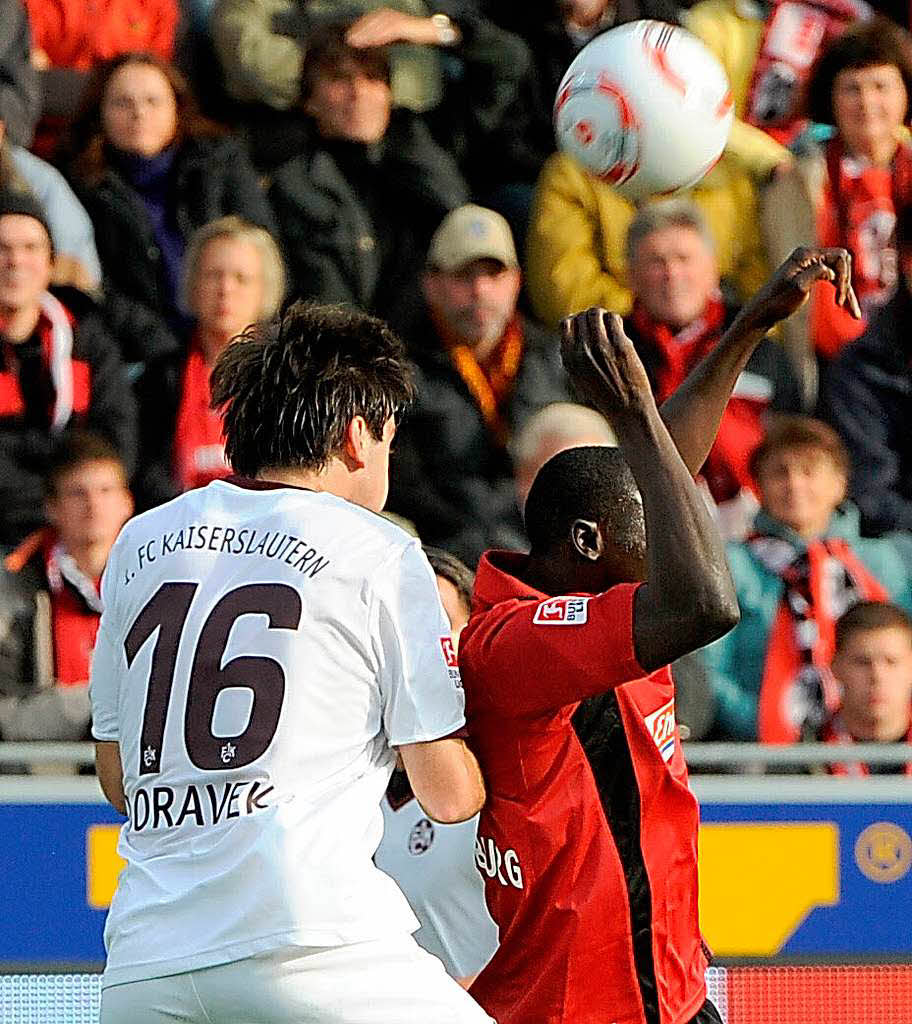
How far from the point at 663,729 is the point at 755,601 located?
3274 millimetres

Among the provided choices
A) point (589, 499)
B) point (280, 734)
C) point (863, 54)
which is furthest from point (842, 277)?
point (863, 54)

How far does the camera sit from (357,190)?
25.5 feet

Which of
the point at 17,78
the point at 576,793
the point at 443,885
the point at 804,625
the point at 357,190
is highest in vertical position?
the point at 17,78

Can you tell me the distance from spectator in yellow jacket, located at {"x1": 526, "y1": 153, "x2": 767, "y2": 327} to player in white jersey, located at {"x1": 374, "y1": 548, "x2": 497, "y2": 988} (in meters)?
2.96

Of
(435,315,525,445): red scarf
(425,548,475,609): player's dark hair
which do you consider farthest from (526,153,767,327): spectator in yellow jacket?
(425,548,475,609): player's dark hair

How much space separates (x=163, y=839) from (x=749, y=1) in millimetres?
5976

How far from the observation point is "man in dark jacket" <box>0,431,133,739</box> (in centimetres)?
662

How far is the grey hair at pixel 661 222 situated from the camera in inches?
286

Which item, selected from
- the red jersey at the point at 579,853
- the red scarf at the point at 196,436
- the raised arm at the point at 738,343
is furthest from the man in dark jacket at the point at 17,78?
the red jersey at the point at 579,853

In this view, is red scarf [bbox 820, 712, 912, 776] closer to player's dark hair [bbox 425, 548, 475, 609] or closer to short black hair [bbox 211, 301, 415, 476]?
player's dark hair [bbox 425, 548, 475, 609]

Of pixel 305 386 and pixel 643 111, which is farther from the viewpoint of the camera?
pixel 643 111

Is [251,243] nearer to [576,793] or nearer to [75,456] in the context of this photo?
[75,456]

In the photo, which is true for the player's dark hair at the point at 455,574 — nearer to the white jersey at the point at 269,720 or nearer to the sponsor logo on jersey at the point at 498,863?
the sponsor logo on jersey at the point at 498,863

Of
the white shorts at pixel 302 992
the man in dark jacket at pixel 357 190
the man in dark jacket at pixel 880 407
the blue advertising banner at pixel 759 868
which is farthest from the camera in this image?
the man in dark jacket at pixel 357 190
